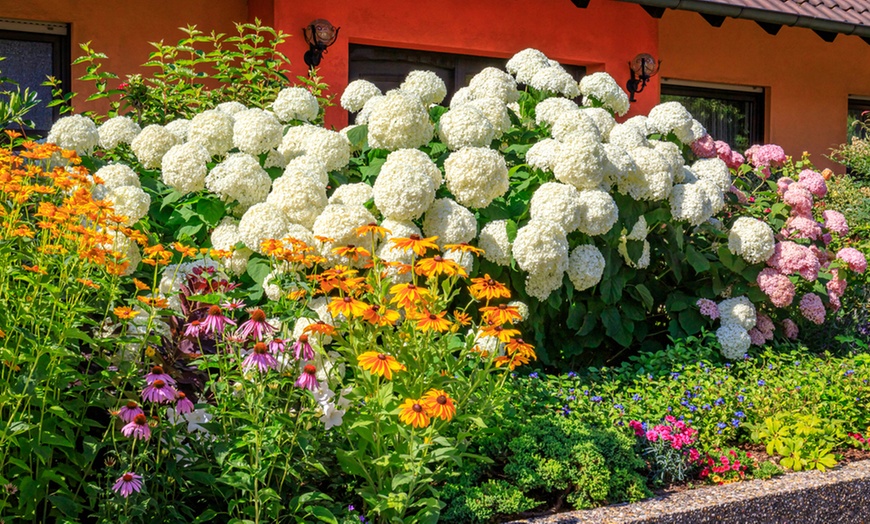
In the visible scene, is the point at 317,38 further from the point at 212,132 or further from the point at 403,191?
the point at 403,191

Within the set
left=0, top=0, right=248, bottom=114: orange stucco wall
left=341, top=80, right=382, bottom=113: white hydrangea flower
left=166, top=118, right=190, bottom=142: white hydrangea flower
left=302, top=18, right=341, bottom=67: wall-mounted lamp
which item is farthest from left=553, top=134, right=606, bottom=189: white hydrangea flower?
left=0, top=0, right=248, bottom=114: orange stucco wall

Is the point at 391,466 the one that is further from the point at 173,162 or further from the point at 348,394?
the point at 173,162

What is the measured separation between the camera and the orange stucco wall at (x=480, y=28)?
7691 mm

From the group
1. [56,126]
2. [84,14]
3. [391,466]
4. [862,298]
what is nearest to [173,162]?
[56,126]

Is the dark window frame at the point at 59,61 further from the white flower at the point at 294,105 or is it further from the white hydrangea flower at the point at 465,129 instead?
the white hydrangea flower at the point at 465,129

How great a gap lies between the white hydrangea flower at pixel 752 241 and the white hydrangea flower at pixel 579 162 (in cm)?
120

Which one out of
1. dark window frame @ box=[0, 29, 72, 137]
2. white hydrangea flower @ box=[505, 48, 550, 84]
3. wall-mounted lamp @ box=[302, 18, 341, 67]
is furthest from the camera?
wall-mounted lamp @ box=[302, 18, 341, 67]

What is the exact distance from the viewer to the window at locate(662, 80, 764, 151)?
10.8 meters

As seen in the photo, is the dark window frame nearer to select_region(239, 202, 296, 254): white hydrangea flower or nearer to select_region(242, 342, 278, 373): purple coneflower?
select_region(239, 202, 296, 254): white hydrangea flower

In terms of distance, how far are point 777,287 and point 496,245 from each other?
1.89 m

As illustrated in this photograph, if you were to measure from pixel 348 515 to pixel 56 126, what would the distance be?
2490 mm

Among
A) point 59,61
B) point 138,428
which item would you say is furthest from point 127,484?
point 59,61

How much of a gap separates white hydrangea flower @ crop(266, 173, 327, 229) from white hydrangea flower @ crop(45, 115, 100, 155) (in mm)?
972

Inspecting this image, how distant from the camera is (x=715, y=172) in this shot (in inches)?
221
